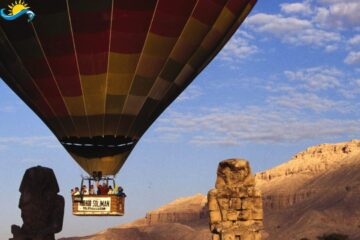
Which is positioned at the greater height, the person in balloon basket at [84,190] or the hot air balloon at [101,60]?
the hot air balloon at [101,60]

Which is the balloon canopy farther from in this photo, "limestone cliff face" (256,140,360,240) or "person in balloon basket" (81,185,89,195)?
"limestone cliff face" (256,140,360,240)

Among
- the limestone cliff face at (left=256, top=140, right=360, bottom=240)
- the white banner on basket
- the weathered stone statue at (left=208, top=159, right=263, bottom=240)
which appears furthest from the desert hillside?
the weathered stone statue at (left=208, top=159, right=263, bottom=240)

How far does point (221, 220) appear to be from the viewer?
22.0 metres

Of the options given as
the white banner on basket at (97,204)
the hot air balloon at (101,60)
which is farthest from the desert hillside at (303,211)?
the white banner on basket at (97,204)

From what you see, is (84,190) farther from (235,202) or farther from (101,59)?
(235,202)

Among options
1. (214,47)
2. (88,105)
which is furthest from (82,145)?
(214,47)

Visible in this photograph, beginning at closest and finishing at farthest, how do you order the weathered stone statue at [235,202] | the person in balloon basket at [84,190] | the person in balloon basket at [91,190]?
the weathered stone statue at [235,202] → the person in balloon basket at [84,190] → the person in balloon basket at [91,190]

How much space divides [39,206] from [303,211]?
128m

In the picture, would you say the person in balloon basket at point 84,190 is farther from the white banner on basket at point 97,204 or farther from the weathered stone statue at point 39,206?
the weathered stone statue at point 39,206

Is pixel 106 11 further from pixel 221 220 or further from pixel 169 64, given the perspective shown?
pixel 221 220

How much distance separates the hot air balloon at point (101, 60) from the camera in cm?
2858

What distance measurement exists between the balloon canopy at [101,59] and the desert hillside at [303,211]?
294 feet

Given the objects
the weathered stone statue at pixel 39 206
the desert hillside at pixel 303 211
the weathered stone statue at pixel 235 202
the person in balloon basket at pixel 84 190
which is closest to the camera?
the weathered stone statue at pixel 235 202

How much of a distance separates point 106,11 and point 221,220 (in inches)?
406
